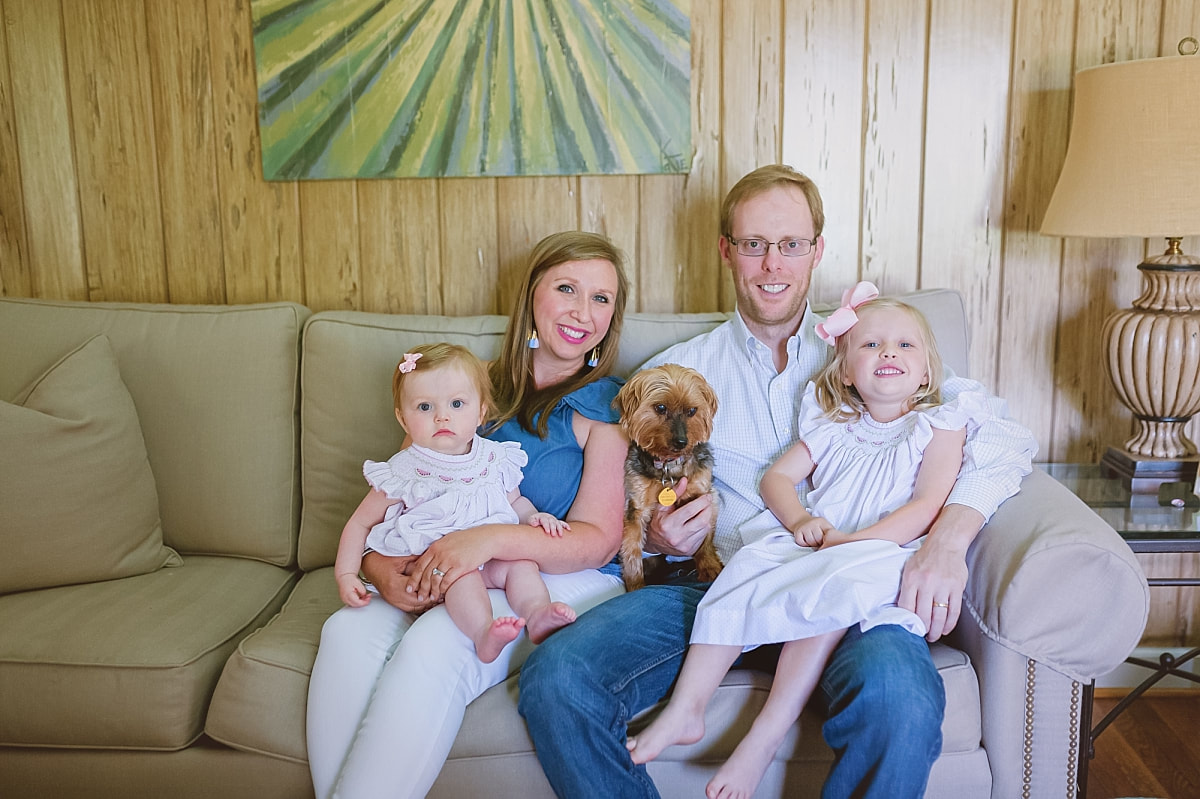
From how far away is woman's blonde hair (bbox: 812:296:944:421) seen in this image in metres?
1.76

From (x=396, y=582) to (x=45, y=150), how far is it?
1675 millimetres

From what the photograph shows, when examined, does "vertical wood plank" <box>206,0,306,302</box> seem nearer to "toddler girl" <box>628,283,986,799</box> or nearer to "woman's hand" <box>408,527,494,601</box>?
"woman's hand" <box>408,527,494,601</box>

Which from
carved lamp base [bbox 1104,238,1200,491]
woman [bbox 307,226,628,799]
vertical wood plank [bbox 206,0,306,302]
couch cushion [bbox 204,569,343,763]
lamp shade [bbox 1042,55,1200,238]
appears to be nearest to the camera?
woman [bbox 307,226,628,799]

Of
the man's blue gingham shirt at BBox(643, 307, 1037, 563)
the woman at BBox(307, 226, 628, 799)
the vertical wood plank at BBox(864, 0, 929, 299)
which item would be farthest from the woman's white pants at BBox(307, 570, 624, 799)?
the vertical wood plank at BBox(864, 0, 929, 299)

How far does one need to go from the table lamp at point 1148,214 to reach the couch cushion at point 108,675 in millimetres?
1981

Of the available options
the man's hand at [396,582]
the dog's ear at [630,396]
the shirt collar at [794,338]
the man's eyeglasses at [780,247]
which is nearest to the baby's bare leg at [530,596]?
the man's hand at [396,582]

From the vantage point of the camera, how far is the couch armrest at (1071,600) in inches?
56.8

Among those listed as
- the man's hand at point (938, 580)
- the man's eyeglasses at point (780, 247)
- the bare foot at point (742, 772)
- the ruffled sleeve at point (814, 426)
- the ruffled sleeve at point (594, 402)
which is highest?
the man's eyeglasses at point (780, 247)

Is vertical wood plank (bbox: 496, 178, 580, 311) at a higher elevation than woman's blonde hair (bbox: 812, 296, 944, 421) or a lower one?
higher

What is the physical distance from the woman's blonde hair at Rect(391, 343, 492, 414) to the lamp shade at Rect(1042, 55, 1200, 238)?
4.33 feet

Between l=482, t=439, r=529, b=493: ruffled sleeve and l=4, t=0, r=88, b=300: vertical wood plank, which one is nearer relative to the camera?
l=482, t=439, r=529, b=493: ruffled sleeve

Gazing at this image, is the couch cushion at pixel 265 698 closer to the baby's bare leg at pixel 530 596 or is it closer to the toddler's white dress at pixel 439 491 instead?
the toddler's white dress at pixel 439 491

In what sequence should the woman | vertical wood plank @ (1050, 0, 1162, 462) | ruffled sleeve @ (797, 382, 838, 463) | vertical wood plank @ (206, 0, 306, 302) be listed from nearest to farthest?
the woman, ruffled sleeve @ (797, 382, 838, 463), vertical wood plank @ (1050, 0, 1162, 462), vertical wood plank @ (206, 0, 306, 302)

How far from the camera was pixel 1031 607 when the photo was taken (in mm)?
1451
